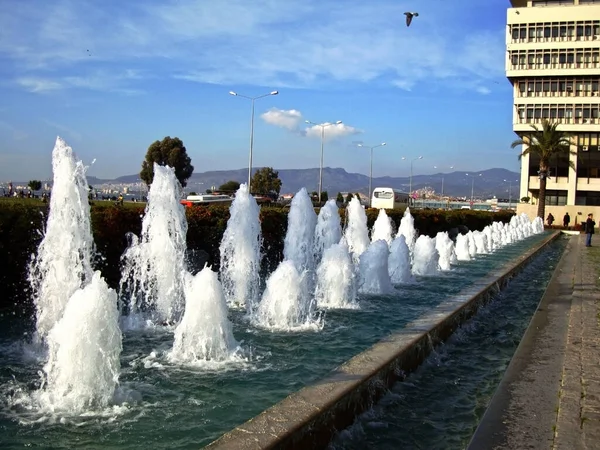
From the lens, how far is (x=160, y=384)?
17.8 ft

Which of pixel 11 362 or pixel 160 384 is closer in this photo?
pixel 160 384

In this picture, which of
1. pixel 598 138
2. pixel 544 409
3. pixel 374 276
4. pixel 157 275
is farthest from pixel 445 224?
pixel 598 138

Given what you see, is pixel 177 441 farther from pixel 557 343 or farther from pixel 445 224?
pixel 445 224

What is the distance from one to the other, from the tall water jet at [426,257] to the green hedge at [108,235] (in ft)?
12.4

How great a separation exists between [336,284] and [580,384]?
472 cm

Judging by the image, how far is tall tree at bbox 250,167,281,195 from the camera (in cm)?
8900

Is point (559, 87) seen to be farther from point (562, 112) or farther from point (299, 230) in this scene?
point (299, 230)

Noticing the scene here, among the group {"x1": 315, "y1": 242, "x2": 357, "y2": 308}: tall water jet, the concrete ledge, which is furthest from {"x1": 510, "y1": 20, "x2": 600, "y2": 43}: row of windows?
the concrete ledge

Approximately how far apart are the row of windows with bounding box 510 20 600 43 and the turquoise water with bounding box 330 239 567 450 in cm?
6221

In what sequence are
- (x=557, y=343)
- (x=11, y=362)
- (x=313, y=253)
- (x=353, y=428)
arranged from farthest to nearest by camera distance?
(x=313, y=253)
(x=557, y=343)
(x=11, y=362)
(x=353, y=428)

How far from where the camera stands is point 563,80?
63938 millimetres

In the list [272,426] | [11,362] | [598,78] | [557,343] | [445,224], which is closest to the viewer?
[272,426]

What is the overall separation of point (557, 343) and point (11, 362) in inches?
239

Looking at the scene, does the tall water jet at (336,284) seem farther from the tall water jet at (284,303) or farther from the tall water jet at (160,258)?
the tall water jet at (160,258)
